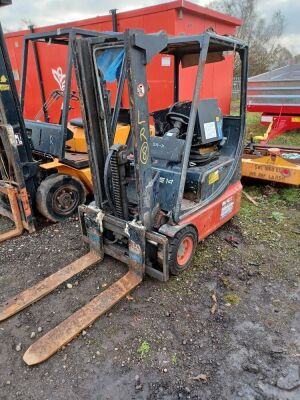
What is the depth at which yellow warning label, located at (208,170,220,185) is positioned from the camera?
3.24 m

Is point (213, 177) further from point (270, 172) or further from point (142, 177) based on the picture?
point (270, 172)

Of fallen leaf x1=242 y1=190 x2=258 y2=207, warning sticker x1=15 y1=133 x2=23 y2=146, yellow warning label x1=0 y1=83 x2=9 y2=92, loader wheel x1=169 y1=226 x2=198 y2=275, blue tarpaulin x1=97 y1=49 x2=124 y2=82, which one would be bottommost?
fallen leaf x1=242 y1=190 x2=258 y2=207

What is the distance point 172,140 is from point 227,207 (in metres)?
1.12

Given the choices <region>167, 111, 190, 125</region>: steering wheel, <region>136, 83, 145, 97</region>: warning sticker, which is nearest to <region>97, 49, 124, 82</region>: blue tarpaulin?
<region>136, 83, 145, 97</region>: warning sticker

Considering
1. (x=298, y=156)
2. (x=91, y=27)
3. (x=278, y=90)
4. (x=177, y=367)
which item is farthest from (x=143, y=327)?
(x=278, y=90)

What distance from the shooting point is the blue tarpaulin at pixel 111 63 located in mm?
2389

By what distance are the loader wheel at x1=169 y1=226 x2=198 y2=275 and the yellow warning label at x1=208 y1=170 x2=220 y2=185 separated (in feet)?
1.88

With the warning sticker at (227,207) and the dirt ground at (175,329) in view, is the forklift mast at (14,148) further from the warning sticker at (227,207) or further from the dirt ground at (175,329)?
the warning sticker at (227,207)

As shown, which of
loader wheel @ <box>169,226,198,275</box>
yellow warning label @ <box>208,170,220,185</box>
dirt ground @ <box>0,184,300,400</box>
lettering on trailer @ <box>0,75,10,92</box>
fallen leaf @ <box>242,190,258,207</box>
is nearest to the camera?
dirt ground @ <box>0,184,300,400</box>

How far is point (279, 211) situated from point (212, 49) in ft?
7.72

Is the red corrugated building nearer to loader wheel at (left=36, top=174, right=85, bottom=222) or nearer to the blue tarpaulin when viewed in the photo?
loader wheel at (left=36, top=174, right=85, bottom=222)

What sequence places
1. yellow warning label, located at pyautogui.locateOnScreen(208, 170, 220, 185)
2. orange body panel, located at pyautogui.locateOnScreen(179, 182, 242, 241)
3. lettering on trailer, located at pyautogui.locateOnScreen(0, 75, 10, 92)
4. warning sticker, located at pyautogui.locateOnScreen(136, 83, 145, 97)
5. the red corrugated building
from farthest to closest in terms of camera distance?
the red corrugated building < lettering on trailer, located at pyautogui.locateOnScreen(0, 75, 10, 92) < yellow warning label, located at pyautogui.locateOnScreen(208, 170, 220, 185) < orange body panel, located at pyautogui.locateOnScreen(179, 182, 242, 241) < warning sticker, located at pyautogui.locateOnScreen(136, 83, 145, 97)

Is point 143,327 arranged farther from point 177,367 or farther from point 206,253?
point 206,253

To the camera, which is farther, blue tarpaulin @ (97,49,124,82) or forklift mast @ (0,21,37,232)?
forklift mast @ (0,21,37,232)
